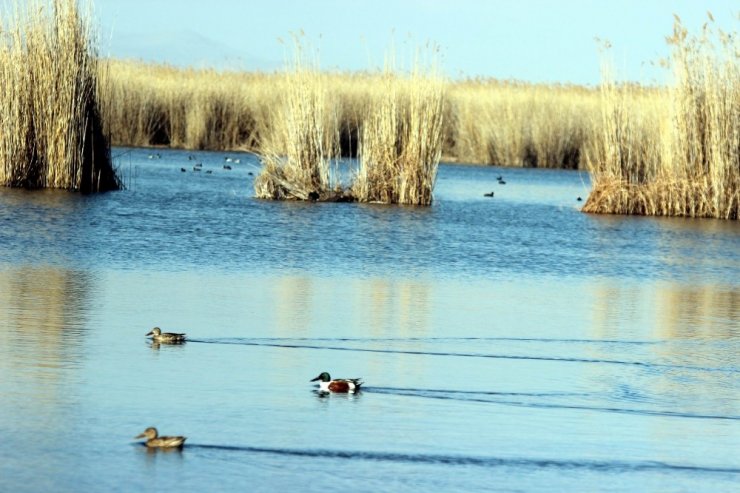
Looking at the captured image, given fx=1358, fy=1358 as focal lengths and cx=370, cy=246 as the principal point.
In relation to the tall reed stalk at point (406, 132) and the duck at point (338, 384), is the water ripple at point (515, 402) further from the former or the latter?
the tall reed stalk at point (406, 132)

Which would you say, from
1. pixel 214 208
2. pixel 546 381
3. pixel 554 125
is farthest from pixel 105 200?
pixel 554 125

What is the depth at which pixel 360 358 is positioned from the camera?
339 inches

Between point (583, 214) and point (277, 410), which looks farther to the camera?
point (583, 214)

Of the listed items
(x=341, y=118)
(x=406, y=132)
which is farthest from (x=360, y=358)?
(x=341, y=118)

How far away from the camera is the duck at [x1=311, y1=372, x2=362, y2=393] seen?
287 inches

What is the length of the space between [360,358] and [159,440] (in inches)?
106

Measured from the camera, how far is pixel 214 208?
64.8 ft

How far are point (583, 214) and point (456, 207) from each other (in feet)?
6.90

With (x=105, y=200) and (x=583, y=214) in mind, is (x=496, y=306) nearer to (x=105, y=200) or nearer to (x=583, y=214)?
(x=105, y=200)

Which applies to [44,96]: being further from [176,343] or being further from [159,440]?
[159,440]

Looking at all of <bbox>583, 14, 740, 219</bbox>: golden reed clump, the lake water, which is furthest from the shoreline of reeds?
the lake water

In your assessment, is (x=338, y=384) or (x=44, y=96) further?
(x=44, y=96)

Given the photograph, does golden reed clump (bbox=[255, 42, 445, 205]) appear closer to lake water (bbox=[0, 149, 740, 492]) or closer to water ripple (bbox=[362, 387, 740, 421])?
lake water (bbox=[0, 149, 740, 492])

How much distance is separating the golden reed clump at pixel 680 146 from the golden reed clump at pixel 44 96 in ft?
26.5
